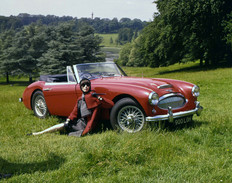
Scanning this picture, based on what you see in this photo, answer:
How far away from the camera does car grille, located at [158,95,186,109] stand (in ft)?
17.4

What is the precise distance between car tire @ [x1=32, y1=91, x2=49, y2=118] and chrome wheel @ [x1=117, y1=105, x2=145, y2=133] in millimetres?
2734

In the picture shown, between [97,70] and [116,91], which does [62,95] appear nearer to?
[97,70]

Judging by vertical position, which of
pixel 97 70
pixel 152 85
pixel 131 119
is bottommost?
pixel 131 119

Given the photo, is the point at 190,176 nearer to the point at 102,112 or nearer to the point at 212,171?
the point at 212,171

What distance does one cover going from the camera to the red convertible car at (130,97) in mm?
5133

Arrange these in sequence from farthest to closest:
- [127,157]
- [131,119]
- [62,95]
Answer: [62,95], [131,119], [127,157]

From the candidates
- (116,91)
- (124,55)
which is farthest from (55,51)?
(124,55)

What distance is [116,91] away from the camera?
5465mm

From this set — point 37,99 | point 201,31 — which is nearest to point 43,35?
point 201,31

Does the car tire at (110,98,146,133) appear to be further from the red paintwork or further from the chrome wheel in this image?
the red paintwork

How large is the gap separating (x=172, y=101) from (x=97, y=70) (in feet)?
7.53

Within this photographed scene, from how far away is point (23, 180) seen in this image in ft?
11.3

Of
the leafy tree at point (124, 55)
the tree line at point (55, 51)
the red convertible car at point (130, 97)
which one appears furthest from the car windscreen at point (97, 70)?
the leafy tree at point (124, 55)

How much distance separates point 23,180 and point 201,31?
91.2 feet
